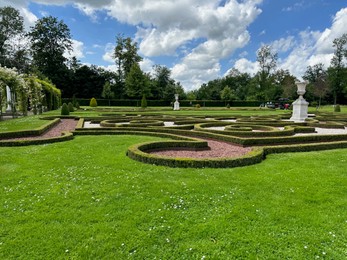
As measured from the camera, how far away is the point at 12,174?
18.2 ft

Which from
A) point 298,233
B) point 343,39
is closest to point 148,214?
point 298,233

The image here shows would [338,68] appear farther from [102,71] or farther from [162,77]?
[102,71]

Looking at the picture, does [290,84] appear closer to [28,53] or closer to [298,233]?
Result: [28,53]


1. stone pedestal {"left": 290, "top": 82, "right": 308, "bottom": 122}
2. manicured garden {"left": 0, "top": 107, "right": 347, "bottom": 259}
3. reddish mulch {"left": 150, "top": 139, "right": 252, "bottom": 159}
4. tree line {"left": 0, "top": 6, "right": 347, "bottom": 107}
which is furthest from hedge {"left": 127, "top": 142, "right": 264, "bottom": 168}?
tree line {"left": 0, "top": 6, "right": 347, "bottom": 107}

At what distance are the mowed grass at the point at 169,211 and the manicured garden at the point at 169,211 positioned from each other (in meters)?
0.01

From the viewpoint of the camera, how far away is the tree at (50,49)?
173 ft

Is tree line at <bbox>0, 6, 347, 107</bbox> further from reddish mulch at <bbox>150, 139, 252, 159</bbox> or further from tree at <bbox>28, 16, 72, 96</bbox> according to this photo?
reddish mulch at <bbox>150, 139, 252, 159</bbox>

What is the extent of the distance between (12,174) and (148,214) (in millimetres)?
3563

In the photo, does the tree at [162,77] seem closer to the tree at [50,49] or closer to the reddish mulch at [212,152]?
the tree at [50,49]

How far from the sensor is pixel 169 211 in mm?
3941

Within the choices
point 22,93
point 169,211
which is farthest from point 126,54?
point 169,211

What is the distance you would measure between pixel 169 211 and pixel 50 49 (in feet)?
194

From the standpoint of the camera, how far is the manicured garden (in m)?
3.09

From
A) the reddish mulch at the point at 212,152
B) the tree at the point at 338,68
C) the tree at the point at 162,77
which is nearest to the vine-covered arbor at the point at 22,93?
the reddish mulch at the point at 212,152
